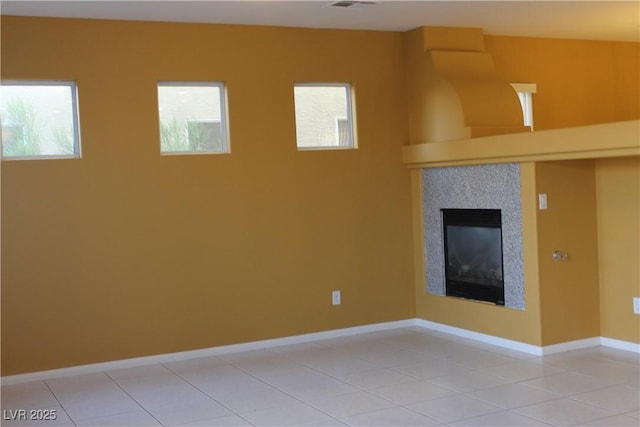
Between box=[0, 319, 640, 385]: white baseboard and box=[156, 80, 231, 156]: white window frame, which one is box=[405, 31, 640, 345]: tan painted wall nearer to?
box=[0, 319, 640, 385]: white baseboard

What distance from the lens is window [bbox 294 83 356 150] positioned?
21.1 ft

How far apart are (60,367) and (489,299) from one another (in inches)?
130

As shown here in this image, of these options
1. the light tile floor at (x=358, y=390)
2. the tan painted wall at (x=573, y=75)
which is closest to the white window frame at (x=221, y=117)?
the light tile floor at (x=358, y=390)

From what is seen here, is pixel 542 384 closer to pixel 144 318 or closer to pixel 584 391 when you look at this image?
pixel 584 391

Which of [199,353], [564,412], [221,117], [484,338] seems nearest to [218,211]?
[221,117]

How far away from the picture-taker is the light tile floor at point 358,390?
4297 mm

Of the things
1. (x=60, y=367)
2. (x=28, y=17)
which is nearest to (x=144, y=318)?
(x=60, y=367)

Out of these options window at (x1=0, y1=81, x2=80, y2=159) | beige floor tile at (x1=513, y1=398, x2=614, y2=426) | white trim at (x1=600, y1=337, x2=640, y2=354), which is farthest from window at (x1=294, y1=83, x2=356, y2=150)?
beige floor tile at (x1=513, y1=398, x2=614, y2=426)

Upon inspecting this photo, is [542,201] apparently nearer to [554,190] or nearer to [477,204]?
[554,190]

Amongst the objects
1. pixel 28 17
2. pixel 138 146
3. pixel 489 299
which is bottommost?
pixel 489 299

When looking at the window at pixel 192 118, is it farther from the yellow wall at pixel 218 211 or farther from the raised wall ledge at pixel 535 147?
the raised wall ledge at pixel 535 147

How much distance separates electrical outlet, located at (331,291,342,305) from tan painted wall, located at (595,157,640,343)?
2.11 metres

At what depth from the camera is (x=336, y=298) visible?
256 inches

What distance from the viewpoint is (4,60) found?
17.4 feet
